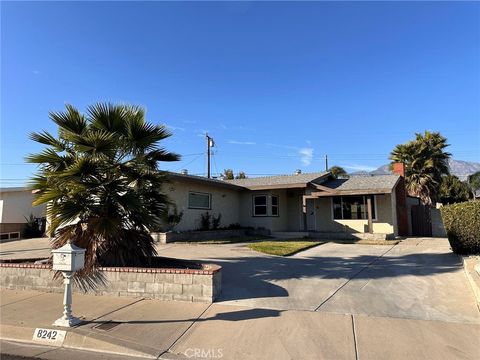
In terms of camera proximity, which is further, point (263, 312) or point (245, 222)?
point (245, 222)

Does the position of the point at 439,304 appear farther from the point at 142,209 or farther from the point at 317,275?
the point at 142,209

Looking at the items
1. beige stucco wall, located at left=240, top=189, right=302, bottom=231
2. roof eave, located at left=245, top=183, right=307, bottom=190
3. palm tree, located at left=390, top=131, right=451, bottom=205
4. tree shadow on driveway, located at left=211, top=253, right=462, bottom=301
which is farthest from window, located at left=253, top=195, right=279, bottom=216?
palm tree, located at left=390, top=131, right=451, bottom=205

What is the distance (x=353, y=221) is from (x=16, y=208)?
65.3ft

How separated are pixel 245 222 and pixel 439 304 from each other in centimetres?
1700

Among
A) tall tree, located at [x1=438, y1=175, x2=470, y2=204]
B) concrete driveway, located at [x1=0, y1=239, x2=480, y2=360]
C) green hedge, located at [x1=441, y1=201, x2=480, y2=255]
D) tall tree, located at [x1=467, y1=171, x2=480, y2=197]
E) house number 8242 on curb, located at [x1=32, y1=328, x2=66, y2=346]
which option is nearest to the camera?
concrete driveway, located at [x1=0, y1=239, x2=480, y2=360]

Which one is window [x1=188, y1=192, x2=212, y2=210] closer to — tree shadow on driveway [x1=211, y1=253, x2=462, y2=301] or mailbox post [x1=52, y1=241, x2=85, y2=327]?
tree shadow on driveway [x1=211, y1=253, x2=462, y2=301]

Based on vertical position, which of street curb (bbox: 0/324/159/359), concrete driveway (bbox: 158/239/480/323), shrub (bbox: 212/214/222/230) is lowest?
street curb (bbox: 0/324/159/359)

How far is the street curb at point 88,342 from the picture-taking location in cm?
521

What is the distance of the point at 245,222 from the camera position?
23.9 meters

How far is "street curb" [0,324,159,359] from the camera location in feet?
17.1

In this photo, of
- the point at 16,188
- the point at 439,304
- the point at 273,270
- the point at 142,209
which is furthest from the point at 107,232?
the point at 16,188

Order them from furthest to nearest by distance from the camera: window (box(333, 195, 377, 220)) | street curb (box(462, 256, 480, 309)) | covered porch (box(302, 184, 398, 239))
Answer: window (box(333, 195, 377, 220)), covered porch (box(302, 184, 398, 239)), street curb (box(462, 256, 480, 309))

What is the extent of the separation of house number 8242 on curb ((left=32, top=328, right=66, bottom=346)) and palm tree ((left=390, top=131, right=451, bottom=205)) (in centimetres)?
2796

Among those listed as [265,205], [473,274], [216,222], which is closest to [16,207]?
[216,222]
